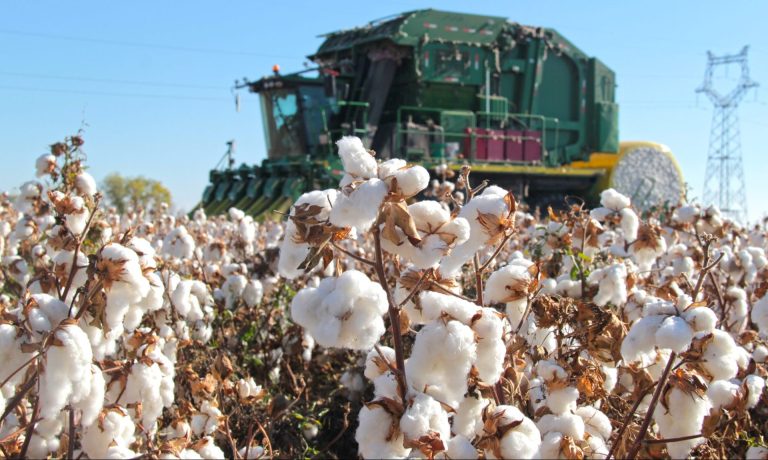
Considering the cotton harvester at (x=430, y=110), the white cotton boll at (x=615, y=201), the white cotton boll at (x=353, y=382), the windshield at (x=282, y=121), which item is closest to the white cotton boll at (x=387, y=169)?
the white cotton boll at (x=615, y=201)

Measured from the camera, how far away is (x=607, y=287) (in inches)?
119

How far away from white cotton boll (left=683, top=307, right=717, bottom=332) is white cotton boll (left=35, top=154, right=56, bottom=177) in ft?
9.91

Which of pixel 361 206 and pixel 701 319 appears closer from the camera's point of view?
pixel 361 206

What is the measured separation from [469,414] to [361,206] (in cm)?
53

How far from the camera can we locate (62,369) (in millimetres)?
1476

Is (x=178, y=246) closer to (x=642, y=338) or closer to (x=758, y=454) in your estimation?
(x=642, y=338)

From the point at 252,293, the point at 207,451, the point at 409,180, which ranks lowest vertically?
the point at 252,293

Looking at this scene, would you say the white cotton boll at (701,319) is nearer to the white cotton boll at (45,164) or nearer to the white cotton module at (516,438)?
the white cotton module at (516,438)

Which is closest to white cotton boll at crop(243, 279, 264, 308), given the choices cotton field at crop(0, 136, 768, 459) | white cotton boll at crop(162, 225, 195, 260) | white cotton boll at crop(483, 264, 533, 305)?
white cotton boll at crop(162, 225, 195, 260)

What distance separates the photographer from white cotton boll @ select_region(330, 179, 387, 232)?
1.38 meters

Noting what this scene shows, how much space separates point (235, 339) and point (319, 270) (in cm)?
79

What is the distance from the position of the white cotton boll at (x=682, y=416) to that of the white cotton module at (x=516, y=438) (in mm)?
427

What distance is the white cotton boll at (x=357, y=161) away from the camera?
4.77ft

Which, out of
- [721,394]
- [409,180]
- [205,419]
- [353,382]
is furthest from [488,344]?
[353,382]
